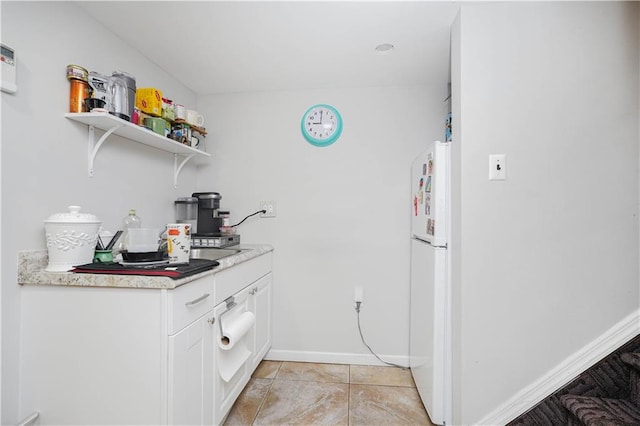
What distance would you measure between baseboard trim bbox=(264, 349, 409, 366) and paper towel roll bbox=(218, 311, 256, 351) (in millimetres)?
843

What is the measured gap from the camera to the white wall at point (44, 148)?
1.18 meters

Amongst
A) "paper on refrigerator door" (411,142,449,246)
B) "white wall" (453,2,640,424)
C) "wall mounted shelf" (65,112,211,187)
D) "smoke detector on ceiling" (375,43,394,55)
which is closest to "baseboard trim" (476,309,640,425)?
"white wall" (453,2,640,424)

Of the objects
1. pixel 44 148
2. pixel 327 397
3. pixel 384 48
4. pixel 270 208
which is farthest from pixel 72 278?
pixel 384 48

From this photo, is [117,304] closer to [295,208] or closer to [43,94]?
[43,94]

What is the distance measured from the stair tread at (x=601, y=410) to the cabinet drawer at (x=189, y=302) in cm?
156

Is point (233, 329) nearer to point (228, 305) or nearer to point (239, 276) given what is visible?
point (228, 305)

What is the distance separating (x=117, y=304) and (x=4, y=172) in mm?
655

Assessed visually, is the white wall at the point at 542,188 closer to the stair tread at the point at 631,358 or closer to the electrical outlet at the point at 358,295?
the stair tread at the point at 631,358

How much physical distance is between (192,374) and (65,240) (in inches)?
29.4

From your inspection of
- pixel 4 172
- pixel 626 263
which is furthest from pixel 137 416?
pixel 626 263

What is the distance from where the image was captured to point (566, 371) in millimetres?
1400

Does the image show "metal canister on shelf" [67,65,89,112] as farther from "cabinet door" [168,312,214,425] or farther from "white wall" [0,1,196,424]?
"cabinet door" [168,312,214,425]

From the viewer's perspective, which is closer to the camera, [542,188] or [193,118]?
[542,188]

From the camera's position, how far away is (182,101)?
2361 mm
